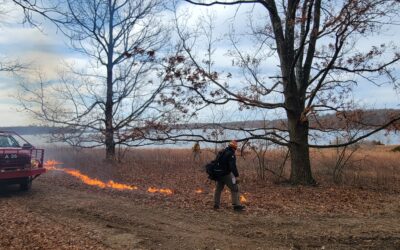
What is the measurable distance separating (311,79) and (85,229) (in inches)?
447

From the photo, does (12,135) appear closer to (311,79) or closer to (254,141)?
(254,141)

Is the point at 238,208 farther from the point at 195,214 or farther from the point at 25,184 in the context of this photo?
the point at 25,184

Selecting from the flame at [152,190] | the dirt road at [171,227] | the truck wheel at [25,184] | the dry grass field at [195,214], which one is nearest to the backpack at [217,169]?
the dry grass field at [195,214]

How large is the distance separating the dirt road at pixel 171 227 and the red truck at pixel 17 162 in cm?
126

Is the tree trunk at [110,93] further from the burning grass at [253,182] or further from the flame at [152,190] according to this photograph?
the flame at [152,190]

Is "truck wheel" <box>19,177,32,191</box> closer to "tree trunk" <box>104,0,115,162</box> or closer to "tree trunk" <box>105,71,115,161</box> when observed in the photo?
"tree trunk" <box>105,71,115,161</box>

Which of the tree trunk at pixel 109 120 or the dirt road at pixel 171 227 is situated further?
the tree trunk at pixel 109 120

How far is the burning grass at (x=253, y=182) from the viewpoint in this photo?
13508 millimetres

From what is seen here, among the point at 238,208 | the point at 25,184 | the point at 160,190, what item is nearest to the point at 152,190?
the point at 160,190

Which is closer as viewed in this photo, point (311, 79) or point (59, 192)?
point (59, 192)

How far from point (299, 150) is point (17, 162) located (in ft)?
33.8

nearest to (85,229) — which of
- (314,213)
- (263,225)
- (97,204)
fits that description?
(97,204)

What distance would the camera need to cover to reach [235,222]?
10.6 m

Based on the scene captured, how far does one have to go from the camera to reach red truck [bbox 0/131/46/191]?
14.3 metres
